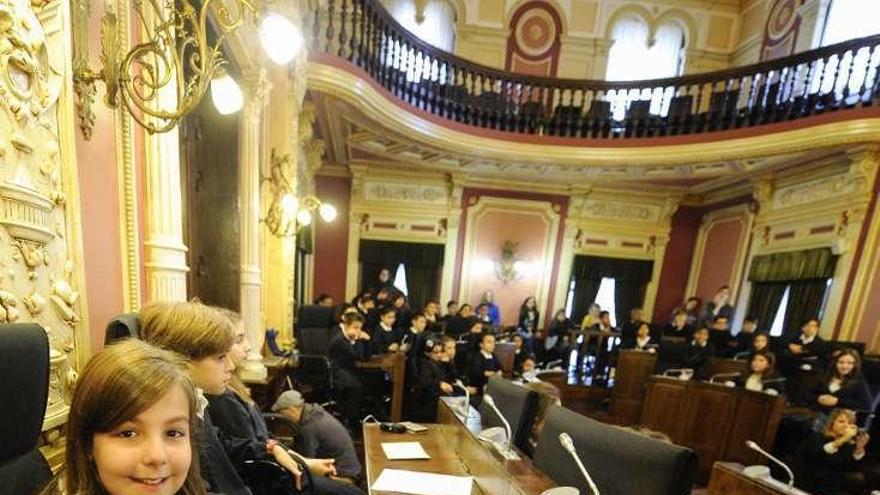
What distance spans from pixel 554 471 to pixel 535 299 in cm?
694

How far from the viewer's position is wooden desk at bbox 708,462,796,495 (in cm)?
206

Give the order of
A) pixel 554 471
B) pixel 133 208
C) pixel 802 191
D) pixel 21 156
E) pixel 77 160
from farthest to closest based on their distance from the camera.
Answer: pixel 802 191, pixel 133 208, pixel 554 471, pixel 77 160, pixel 21 156

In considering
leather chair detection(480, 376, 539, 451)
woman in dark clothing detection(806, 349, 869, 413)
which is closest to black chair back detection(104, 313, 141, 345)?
leather chair detection(480, 376, 539, 451)

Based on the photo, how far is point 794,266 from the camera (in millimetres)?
5844

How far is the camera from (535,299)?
815cm

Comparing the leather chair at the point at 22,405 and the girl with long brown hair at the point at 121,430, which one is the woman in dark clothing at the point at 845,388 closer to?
the girl with long brown hair at the point at 121,430

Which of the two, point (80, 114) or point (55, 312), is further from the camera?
point (80, 114)

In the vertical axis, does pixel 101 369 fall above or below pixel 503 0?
below

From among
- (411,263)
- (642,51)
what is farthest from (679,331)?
(642,51)

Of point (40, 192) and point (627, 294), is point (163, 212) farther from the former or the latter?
point (627, 294)

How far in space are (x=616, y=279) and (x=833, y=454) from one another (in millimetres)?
5778

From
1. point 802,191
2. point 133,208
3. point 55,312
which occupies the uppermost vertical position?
point 802,191

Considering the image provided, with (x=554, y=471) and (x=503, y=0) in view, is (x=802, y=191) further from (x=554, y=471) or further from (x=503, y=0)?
(x=554, y=471)

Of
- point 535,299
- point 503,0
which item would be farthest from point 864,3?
point 535,299
